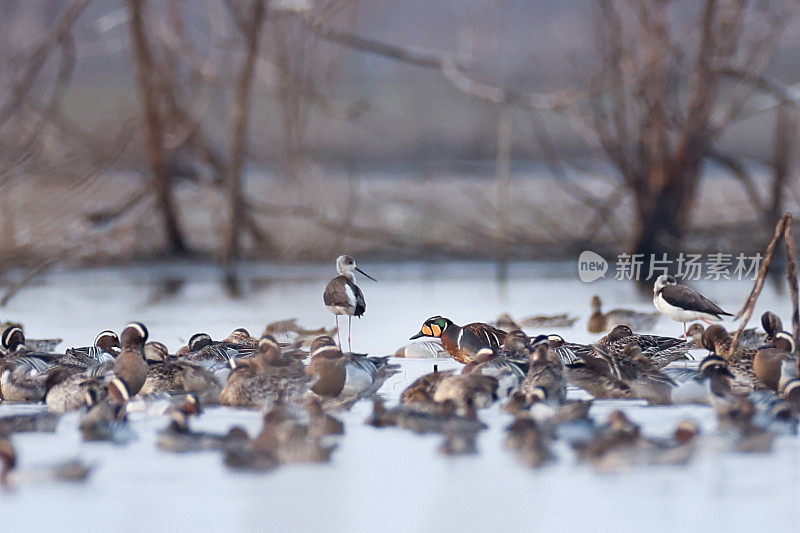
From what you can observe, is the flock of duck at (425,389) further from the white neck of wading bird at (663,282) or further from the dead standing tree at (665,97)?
the dead standing tree at (665,97)

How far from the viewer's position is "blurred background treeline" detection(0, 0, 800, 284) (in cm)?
645

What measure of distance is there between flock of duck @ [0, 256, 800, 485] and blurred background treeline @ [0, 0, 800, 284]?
2.72 metres

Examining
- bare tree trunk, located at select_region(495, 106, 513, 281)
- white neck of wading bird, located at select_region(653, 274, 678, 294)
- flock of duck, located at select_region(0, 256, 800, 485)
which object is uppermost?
bare tree trunk, located at select_region(495, 106, 513, 281)

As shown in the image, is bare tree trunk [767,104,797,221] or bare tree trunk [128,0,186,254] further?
bare tree trunk [767,104,797,221]

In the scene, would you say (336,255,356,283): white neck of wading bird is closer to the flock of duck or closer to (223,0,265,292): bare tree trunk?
the flock of duck

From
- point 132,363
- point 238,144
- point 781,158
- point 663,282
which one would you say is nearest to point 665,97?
point 781,158

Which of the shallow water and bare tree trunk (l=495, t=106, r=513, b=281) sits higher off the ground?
bare tree trunk (l=495, t=106, r=513, b=281)

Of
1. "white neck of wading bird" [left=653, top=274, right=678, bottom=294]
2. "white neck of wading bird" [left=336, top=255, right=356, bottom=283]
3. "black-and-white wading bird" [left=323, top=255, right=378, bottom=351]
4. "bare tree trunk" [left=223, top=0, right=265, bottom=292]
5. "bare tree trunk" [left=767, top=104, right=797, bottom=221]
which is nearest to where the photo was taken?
"black-and-white wading bird" [left=323, top=255, right=378, bottom=351]

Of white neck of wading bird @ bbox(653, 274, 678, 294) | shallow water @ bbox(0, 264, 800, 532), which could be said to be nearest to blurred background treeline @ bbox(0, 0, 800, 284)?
white neck of wading bird @ bbox(653, 274, 678, 294)

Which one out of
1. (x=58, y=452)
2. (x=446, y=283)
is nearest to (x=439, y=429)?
(x=58, y=452)

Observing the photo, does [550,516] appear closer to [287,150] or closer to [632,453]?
[632,453]

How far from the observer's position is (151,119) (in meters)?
6.59

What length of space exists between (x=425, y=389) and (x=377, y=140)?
5.96 metres

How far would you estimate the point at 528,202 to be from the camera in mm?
7988
